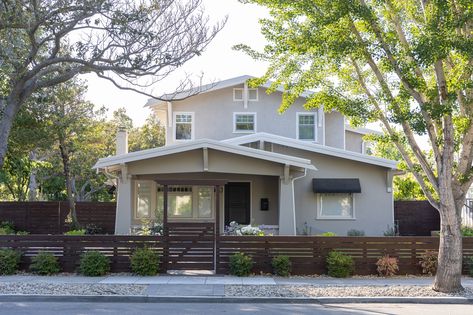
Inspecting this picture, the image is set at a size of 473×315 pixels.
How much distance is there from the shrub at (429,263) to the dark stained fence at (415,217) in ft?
31.7

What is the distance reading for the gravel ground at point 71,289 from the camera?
11.8 metres

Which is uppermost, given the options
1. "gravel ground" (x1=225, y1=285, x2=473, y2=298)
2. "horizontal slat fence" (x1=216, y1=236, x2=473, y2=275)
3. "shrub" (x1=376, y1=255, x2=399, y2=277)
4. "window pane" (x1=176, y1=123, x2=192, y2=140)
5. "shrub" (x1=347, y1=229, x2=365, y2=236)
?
"window pane" (x1=176, y1=123, x2=192, y2=140)

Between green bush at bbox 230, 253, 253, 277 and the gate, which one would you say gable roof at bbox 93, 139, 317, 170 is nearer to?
the gate

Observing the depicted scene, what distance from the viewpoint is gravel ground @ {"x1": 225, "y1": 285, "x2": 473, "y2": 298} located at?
1190 cm

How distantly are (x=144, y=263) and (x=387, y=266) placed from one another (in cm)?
623

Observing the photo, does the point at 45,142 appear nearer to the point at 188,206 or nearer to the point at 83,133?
the point at 83,133

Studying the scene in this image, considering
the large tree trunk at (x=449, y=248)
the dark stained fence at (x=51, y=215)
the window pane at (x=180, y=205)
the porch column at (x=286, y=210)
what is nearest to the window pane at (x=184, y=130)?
the window pane at (x=180, y=205)

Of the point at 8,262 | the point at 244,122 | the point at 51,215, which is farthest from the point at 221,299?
the point at 51,215

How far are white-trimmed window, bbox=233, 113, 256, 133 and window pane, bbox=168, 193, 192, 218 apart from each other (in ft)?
16.0

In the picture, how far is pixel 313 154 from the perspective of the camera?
2061cm

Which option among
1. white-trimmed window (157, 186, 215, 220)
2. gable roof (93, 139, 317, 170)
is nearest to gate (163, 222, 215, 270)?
gable roof (93, 139, 317, 170)

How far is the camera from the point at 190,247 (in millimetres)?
14633

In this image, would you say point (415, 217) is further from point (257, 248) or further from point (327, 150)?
point (257, 248)

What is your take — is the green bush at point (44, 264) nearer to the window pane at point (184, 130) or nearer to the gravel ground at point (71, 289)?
the gravel ground at point (71, 289)
